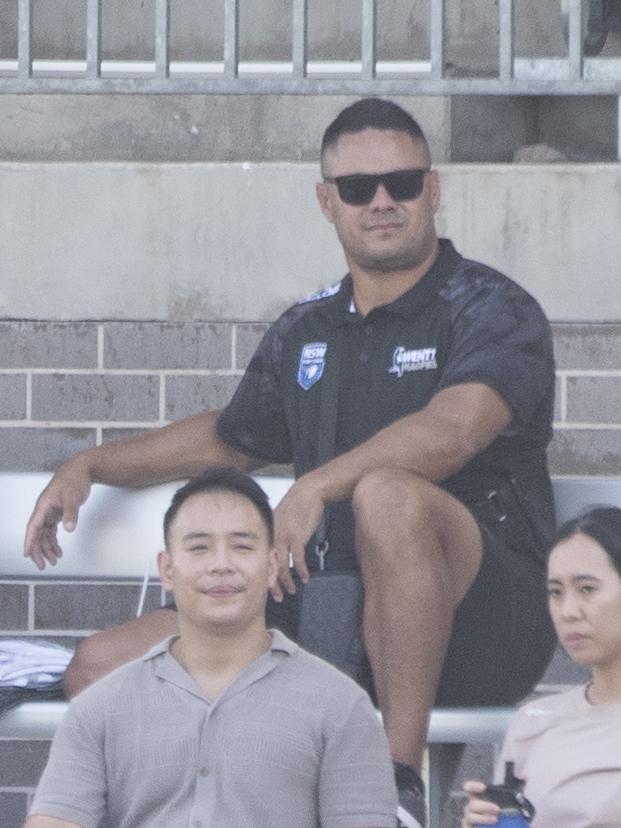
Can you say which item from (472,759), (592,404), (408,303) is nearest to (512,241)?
(592,404)

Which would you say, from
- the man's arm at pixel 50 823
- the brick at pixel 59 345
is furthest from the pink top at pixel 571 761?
the brick at pixel 59 345

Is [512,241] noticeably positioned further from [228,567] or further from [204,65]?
[228,567]

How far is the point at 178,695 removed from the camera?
10.7 ft

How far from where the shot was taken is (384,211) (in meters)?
4.05

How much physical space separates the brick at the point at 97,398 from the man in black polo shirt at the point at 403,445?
52 cm

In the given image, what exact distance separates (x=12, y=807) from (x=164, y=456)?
1135 mm

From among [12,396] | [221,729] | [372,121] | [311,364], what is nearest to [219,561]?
[221,729]

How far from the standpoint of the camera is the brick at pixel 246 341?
484 centimetres

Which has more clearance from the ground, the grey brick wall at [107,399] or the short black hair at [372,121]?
the short black hair at [372,121]

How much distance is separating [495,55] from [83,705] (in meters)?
2.18

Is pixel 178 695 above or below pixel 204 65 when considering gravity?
below

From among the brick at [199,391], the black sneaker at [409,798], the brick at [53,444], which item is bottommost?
the black sneaker at [409,798]

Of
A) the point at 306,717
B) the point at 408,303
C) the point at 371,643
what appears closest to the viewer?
the point at 306,717

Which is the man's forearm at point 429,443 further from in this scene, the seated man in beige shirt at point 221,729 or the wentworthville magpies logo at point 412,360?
the seated man in beige shirt at point 221,729
